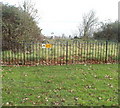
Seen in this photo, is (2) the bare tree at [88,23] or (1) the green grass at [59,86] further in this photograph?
(2) the bare tree at [88,23]

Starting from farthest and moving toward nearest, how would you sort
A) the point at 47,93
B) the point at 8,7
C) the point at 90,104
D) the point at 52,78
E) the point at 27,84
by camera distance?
the point at 8,7 → the point at 52,78 → the point at 27,84 → the point at 47,93 → the point at 90,104

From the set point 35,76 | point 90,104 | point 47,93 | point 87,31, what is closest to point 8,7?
point 35,76

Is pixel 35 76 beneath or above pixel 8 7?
beneath

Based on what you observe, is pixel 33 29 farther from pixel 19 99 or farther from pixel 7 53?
pixel 19 99

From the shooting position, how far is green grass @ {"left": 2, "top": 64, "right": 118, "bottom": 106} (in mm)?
3725

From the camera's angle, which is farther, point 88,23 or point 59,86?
point 88,23

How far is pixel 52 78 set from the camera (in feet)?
17.5

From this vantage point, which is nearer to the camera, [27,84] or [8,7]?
[27,84]

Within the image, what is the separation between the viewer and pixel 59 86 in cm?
464

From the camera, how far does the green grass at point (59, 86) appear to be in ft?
12.2

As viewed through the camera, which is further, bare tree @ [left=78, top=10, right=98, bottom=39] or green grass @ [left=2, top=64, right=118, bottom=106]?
bare tree @ [left=78, top=10, right=98, bottom=39]

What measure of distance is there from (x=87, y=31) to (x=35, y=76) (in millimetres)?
16716

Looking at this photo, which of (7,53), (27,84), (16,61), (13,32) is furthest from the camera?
(13,32)

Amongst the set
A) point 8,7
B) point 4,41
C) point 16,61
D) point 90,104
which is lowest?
point 90,104
